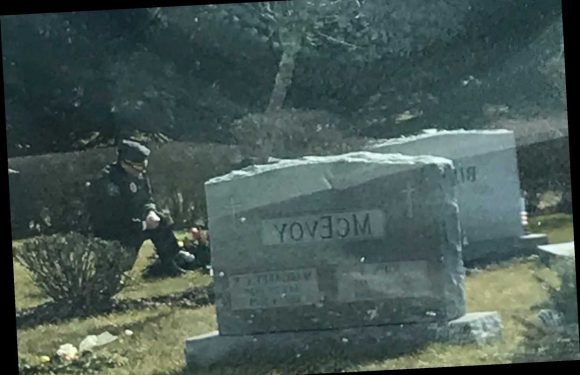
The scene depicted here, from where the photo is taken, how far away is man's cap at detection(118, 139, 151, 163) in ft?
9.94

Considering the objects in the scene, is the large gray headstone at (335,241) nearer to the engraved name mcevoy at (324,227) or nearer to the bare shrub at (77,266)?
the engraved name mcevoy at (324,227)

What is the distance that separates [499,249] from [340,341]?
413 mm

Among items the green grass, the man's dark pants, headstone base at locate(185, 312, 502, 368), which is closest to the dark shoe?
the man's dark pants

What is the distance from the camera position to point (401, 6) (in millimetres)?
3020

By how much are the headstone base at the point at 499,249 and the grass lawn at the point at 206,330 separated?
2cm

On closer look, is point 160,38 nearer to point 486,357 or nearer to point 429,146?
point 429,146

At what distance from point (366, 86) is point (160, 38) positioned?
477mm

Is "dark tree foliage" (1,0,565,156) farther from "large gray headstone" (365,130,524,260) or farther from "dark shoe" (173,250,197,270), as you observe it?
"dark shoe" (173,250,197,270)

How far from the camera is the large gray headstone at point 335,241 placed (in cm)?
300

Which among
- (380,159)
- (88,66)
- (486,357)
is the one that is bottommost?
(486,357)

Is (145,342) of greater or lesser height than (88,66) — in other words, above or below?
below

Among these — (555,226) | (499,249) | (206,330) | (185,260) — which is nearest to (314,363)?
(206,330)

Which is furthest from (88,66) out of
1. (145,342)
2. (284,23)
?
(145,342)

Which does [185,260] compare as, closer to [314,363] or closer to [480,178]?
[314,363]
